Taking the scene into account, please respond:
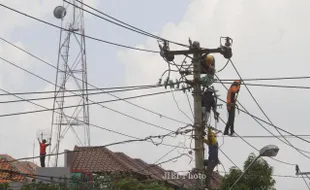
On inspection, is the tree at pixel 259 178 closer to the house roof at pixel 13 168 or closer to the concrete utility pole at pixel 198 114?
the house roof at pixel 13 168

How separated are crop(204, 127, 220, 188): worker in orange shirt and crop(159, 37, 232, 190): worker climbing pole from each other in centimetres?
30

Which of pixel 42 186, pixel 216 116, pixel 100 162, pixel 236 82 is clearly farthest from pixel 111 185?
pixel 100 162

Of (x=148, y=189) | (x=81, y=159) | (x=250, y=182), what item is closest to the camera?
(x=148, y=189)

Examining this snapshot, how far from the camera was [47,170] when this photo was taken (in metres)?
29.4

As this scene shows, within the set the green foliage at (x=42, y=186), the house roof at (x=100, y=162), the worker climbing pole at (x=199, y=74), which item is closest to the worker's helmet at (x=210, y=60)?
the worker climbing pole at (x=199, y=74)

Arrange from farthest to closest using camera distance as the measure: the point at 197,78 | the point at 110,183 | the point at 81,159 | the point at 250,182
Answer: the point at 81,159 → the point at 250,182 → the point at 110,183 → the point at 197,78

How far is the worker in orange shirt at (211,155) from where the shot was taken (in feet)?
63.6

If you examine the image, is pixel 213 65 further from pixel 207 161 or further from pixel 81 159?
A: pixel 81 159

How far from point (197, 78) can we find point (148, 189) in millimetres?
5705

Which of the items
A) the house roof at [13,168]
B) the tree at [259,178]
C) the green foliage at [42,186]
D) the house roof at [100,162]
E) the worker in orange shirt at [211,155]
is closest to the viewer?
the worker in orange shirt at [211,155]

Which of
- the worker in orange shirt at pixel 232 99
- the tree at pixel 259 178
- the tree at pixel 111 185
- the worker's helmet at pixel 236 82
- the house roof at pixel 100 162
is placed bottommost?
the tree at pixel 111 185

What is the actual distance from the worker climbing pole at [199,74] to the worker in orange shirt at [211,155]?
0.99 feet

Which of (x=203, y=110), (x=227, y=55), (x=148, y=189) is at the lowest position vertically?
(x=148, y=189)

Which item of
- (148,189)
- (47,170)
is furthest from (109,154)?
(148,189)
